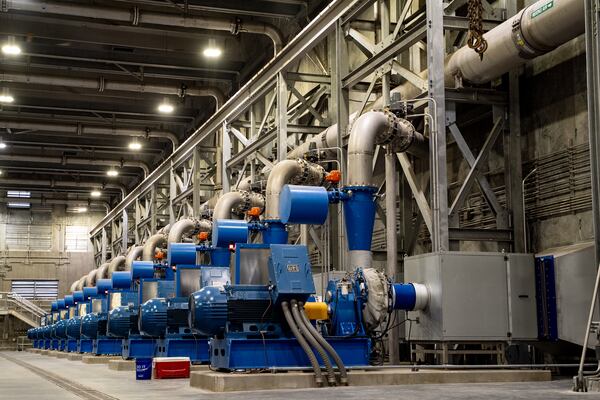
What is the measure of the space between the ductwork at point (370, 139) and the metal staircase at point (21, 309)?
3502 cm

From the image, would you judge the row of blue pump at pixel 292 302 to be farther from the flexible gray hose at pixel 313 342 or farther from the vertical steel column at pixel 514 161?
the vertical steel column at pixel 514 161

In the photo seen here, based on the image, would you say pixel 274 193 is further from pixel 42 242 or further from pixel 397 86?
pixel 42 242

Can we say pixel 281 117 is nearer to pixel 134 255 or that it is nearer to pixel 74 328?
pixel 134 255

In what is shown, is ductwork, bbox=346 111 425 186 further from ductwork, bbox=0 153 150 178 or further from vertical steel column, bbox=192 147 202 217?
ductwork, bbox=0 153 150 178

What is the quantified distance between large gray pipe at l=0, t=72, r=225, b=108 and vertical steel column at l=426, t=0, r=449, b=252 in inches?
565

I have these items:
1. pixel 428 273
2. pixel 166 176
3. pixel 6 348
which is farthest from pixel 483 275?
pixel 6 348

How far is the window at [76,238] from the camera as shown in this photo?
46188 millimetres

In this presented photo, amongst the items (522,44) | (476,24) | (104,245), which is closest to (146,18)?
(522,44)

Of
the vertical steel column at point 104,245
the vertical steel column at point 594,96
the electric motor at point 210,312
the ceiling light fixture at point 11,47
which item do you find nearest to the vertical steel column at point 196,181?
the ceiling light fixture at point 11,47

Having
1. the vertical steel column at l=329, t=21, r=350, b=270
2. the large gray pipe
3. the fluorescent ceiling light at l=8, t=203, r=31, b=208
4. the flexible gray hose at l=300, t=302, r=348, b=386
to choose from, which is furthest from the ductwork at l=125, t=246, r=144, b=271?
the fluorescent ceiling light at l=8, t=203, r=31, b=208

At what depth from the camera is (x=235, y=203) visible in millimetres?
16047

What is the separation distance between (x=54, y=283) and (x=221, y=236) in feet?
119

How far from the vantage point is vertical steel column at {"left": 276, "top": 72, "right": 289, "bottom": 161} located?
15.9 meters

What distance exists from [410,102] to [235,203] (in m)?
5.55
